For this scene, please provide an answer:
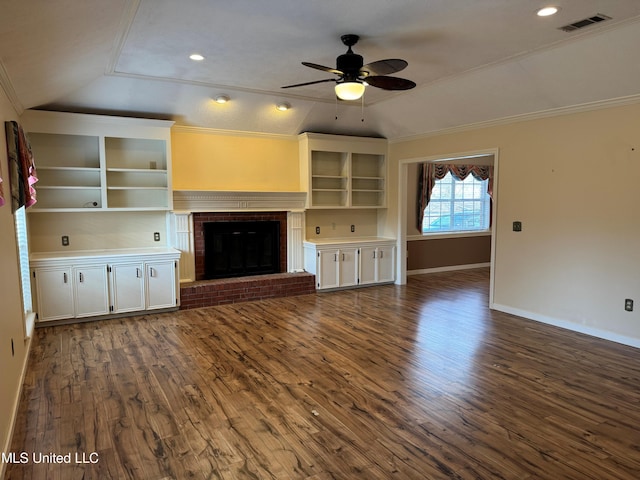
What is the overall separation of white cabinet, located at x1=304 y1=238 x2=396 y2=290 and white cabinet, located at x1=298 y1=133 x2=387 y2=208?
0.71m

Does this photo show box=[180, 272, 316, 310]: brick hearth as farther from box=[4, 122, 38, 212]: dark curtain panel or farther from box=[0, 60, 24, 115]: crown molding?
box=[0, 60, 24, 115]: crown molding

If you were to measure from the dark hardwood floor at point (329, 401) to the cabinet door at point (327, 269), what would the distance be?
5.26 ft

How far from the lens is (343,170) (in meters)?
7.16

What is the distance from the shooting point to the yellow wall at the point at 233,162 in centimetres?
607

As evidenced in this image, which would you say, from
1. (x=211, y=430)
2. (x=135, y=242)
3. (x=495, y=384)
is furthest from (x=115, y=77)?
(x=495, y=384)

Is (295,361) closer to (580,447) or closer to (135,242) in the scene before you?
(580,447)

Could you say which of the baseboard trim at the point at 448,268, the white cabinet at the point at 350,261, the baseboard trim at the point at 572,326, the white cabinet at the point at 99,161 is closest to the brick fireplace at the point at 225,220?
the white cabinet at the point at 350,261

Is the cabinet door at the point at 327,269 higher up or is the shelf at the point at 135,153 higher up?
the shelf at the point at 135,153

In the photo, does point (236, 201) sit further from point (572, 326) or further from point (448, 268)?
point (448, 268)

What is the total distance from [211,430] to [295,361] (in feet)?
4.06

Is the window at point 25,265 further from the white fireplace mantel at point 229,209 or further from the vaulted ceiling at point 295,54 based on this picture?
the white fireplace mantel at point 229,209

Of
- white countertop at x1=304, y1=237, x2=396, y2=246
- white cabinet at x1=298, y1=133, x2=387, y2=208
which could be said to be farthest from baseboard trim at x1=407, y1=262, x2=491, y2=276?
white cabinet at x1=298, y1=133, x2=387, y2=208

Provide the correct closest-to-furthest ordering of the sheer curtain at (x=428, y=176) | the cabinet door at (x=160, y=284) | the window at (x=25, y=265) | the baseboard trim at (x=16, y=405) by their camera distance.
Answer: the baseboard trim at (x=16, y=405), the window at (x=25, y=265), the cabinet door at (x=160, y=284), the sheer curtain at (x=428, y=176)

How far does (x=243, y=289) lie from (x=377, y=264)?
2.36 metres
